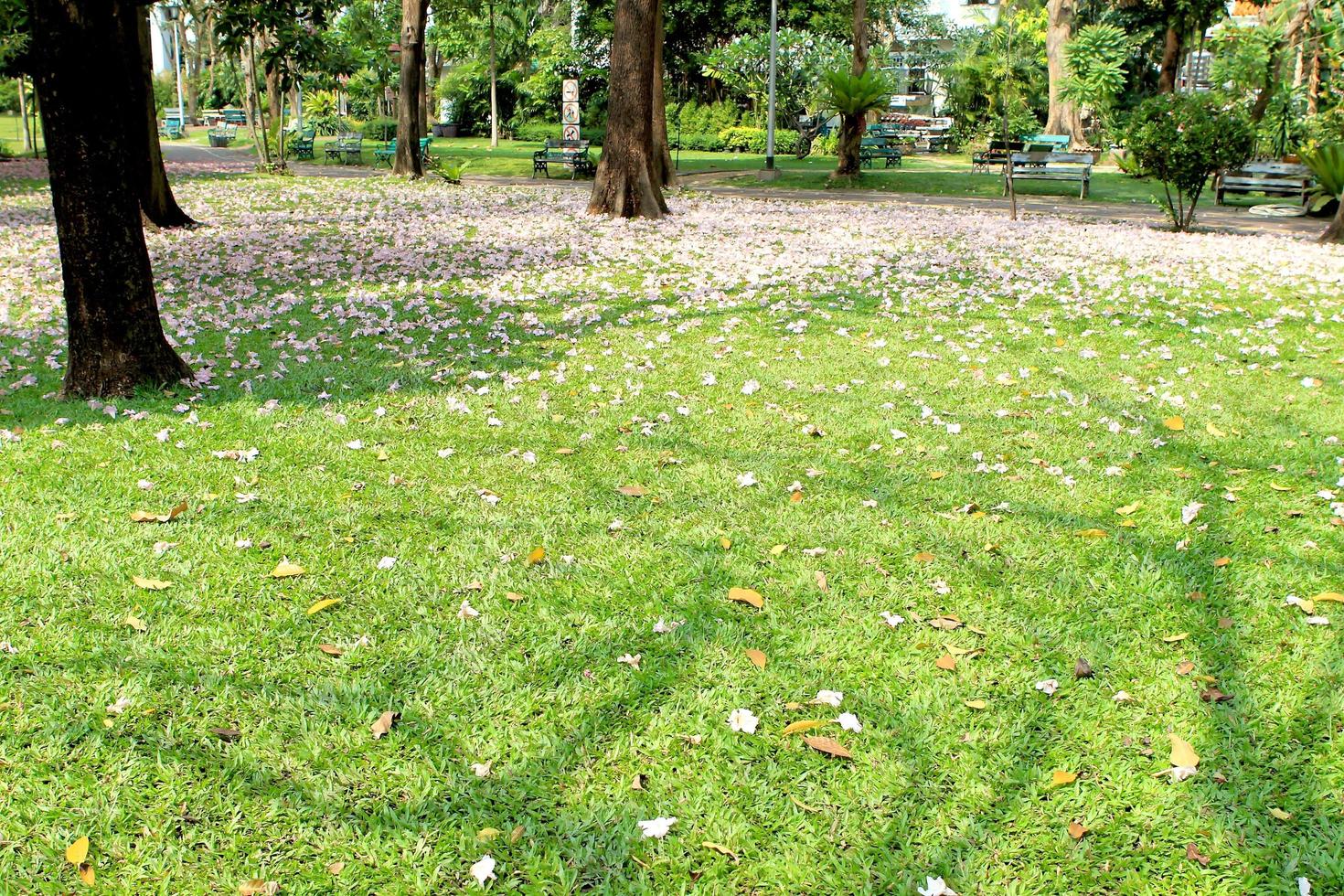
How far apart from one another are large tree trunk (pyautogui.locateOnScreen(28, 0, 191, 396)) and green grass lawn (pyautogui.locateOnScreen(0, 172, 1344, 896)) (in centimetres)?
27

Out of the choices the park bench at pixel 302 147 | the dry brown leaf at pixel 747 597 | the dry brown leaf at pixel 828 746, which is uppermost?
the park bench at pixel 302 147

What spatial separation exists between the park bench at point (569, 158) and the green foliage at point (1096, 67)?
15.9 meters

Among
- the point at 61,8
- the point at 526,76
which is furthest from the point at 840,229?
the point at 526,76

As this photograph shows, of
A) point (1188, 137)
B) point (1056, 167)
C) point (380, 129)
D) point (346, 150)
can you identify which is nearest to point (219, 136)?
point (380, 129)

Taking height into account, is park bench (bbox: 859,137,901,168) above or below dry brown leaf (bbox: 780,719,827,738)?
above

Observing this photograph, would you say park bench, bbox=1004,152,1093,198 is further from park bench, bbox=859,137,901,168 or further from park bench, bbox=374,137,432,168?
park bench, bbox=374,137,432,168

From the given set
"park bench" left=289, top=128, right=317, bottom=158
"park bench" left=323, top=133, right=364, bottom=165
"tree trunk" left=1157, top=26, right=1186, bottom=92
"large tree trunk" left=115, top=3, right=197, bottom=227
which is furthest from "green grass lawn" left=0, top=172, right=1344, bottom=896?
"tree trunk" left=1157, top=26, right=1186, bottom=92

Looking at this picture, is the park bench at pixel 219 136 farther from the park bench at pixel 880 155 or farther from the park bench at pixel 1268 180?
the park bench at pixel 1268 180

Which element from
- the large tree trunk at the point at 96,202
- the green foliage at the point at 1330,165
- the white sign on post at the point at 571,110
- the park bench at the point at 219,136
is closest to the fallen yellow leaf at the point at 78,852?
the large tree trunk at the point at 96,202

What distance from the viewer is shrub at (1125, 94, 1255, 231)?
13.9 meters

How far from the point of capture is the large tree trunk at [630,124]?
14.8m

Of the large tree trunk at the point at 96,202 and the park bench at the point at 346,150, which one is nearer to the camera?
the large tree trunk at the point at 96,202

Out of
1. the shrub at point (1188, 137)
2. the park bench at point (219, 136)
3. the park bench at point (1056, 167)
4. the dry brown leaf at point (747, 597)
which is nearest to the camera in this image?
the dry brown leaf at point (747, 597)

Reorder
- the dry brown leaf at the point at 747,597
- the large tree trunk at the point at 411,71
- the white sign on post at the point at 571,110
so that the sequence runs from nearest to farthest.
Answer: the dry brown leaf at the point at 747,597, the large tree trunk at the point at 411,71, the white sign on post at the point at 571,110
